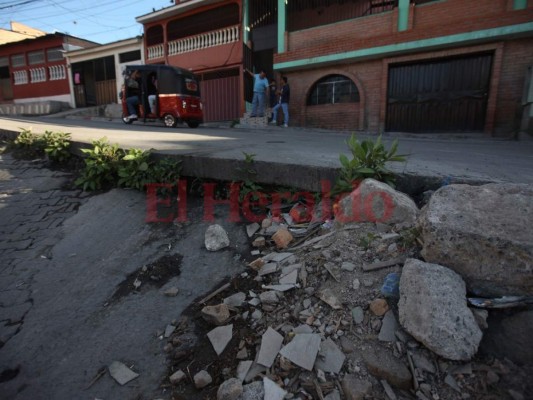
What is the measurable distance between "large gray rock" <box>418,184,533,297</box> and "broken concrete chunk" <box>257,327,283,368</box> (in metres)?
0.82

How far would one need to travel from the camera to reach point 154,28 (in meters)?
16.4

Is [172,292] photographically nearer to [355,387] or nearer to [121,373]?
[121,373]

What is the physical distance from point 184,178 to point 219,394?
7.34 feet

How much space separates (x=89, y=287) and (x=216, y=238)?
3.24ft

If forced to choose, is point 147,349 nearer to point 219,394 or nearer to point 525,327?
point 219,394

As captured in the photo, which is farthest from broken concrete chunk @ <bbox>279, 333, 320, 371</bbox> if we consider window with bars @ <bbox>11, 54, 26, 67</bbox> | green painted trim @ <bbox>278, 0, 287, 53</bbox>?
window with bars @ <bbox>11, 54, 26, 67</bbox>

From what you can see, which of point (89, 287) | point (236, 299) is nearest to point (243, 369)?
point (236, 299)

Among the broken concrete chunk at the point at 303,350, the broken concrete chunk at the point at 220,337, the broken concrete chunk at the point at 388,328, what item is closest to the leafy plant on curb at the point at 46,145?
the broken concrete chunk at the point at 220,337

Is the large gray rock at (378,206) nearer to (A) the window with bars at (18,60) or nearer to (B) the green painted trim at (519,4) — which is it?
(B) the green painted trim at (519,4)

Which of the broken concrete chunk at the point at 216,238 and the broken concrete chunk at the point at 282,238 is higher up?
the broken concrete chunk at the point at 282,238

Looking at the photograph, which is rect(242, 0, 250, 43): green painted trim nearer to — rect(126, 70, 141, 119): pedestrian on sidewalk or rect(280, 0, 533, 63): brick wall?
rect(280, 0, 533, 63): brick wall

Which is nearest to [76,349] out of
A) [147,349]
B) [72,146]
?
[147,349]

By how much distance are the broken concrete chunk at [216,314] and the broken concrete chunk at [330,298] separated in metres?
0.53

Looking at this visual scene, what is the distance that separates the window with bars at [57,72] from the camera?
65.3 feet
